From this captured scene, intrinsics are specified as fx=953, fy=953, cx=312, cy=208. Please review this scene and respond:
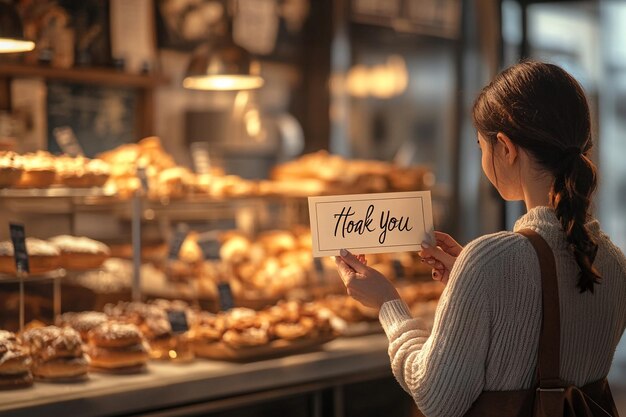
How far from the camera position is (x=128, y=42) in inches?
188

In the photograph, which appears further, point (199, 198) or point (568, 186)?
point (199, 198)

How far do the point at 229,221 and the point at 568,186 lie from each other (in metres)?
3.25

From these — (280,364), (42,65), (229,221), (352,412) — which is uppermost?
(42,65)

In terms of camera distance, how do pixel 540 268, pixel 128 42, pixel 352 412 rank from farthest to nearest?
pixel 128 42 → pixel 352 412 → pixel 540 268

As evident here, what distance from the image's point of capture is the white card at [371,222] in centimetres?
207

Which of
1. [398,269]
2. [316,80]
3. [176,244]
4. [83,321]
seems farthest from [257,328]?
[316,80]

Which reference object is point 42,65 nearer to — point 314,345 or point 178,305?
point 178,305

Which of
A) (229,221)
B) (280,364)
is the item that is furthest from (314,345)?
(229,221)

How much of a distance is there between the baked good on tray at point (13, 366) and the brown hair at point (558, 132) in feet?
5.74

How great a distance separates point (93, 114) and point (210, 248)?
1.07 metres

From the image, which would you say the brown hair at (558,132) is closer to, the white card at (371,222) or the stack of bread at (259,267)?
the white card at (371,222)

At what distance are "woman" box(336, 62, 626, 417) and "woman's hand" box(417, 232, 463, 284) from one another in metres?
0.20

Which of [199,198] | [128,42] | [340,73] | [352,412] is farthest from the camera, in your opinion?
[340,73]

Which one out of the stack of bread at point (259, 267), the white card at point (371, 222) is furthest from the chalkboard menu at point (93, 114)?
the white card at point (371, 222)
